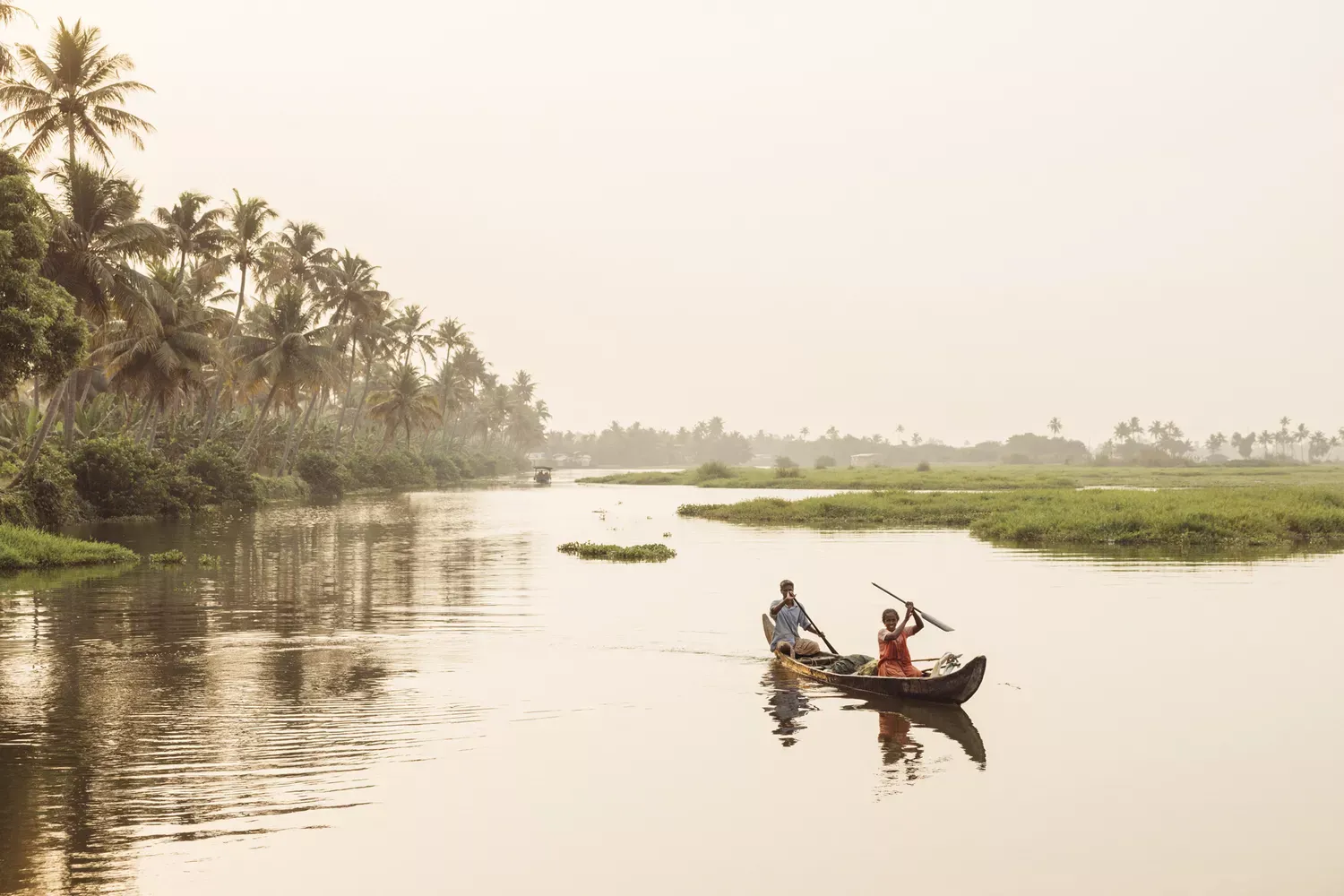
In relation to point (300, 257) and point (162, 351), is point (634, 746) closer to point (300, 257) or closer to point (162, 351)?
point (162, 351)

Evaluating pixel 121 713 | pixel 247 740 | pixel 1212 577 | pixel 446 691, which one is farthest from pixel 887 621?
pixel 1212 577

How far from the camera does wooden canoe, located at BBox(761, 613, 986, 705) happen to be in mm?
15289

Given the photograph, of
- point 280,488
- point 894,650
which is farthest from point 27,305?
point 280,488

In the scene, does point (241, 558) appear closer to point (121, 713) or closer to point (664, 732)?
point (121, 713)

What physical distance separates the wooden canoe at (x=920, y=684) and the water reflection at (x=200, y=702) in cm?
580

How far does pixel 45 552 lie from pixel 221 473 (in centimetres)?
2777

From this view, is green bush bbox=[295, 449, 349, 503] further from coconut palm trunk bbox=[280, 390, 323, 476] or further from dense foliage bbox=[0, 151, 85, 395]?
dense foliage bbox=[0, 151, 85, 395]

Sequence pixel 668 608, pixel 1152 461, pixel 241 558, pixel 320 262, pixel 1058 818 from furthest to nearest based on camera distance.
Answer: pixel 1152 461
pixel 320 262
pixel 241 558
pixel 668 608
pixel 1058 818

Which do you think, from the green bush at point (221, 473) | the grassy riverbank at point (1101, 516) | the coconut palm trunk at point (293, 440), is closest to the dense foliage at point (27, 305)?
the green bush at point (221, 473)

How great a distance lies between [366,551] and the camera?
126ft

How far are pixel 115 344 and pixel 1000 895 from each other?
4590 centimetres

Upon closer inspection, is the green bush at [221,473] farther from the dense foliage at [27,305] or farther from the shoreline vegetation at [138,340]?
the dense foliage at [27,305]

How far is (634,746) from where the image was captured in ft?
45.7

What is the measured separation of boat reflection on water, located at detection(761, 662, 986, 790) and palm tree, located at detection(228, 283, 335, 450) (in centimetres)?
5050
